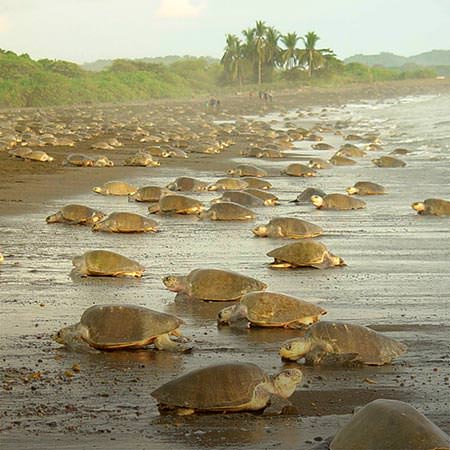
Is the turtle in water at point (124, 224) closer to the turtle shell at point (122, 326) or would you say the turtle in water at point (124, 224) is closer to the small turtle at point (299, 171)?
the turtle shell at point (122, 326)

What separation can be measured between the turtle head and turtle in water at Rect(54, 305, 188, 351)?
63 cm

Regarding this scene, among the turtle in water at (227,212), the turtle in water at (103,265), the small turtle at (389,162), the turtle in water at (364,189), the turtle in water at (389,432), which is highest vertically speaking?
the turtle in water at (389,432)

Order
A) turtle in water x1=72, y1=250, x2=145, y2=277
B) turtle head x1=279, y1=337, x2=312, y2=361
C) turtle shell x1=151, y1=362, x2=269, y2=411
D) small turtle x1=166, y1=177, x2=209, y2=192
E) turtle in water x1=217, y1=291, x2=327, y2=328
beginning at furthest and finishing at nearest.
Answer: small turtle x1=166, y1=177, x2=209, y2=192 → turtle in water x1=72, y1=250, x2=145, y2=277 → turtle in water x1=217, y1=291, x2=327, y2=328 → turtle head x1=279, y1=337, x2=312, y2=361 → turtle shell x1=151, y1=362, x2=269, y2=411

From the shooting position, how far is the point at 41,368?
5.30 m

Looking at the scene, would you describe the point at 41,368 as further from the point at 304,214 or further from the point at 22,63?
the point at 22,63

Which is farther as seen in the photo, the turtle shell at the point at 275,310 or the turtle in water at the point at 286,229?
the turtle in water at the point at 286,229

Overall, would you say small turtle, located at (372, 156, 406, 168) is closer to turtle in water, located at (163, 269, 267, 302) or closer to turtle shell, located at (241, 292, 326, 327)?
turtle in water, located at (163, 269, 267, 302)

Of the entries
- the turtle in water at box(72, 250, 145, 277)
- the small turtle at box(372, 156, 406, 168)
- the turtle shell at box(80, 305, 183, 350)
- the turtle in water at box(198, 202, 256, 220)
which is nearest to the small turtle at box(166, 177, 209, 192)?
the turtle in water at box(198, 202, 256, 220)

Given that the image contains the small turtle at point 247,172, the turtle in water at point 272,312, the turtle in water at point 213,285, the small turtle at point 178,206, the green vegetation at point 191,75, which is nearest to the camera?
the turtle in water at point 272,312

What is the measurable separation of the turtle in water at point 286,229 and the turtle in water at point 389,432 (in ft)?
19.8

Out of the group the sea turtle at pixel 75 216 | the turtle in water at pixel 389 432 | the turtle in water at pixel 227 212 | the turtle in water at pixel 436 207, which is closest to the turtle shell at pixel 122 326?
the turtle in water at pixel 389 432

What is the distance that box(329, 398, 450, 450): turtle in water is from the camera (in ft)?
12.4

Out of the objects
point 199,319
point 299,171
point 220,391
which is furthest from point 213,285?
point 299,171

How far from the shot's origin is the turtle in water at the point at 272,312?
6.21 metres
